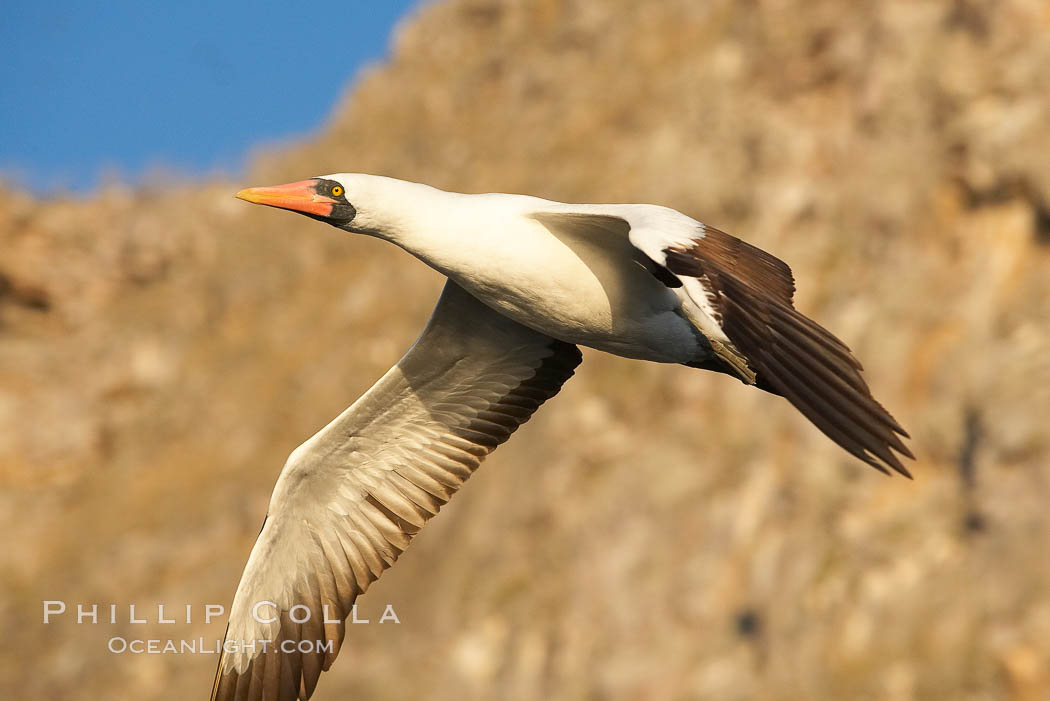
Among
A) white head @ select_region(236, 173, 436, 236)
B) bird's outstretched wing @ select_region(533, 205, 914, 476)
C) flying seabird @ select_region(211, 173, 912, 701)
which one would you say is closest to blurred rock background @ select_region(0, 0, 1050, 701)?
flying seabird @ select_region(211, 173, 912, 701)

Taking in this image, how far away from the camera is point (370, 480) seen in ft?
27.6

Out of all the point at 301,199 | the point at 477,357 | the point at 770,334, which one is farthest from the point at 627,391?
the point at 770,334

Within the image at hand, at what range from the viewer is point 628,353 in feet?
24.2

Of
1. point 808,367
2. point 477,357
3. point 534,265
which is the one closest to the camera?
point 808,367

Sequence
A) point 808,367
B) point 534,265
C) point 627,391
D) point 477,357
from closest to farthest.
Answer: point 808,367
point 534,265
point 477,357
point 627,391

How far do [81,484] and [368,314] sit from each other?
5166 millimetres

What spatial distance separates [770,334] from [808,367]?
0.68 feet

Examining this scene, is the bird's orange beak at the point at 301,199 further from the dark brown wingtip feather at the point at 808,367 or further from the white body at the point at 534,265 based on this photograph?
the dark brown wingtip feather at the point at 808,367

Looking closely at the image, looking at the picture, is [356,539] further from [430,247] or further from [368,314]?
[368,314]

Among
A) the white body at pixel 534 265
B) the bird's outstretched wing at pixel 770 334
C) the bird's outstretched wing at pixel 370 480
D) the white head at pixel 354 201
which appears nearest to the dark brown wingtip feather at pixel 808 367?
the bird's outstretched wing at pixel 770 334

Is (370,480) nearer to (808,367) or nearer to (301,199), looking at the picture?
(301,199)

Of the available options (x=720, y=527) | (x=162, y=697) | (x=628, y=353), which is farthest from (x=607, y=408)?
(x=628, y=353)

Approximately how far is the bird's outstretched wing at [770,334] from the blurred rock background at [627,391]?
7400 millimetres

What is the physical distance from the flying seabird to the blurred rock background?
6138 mm
